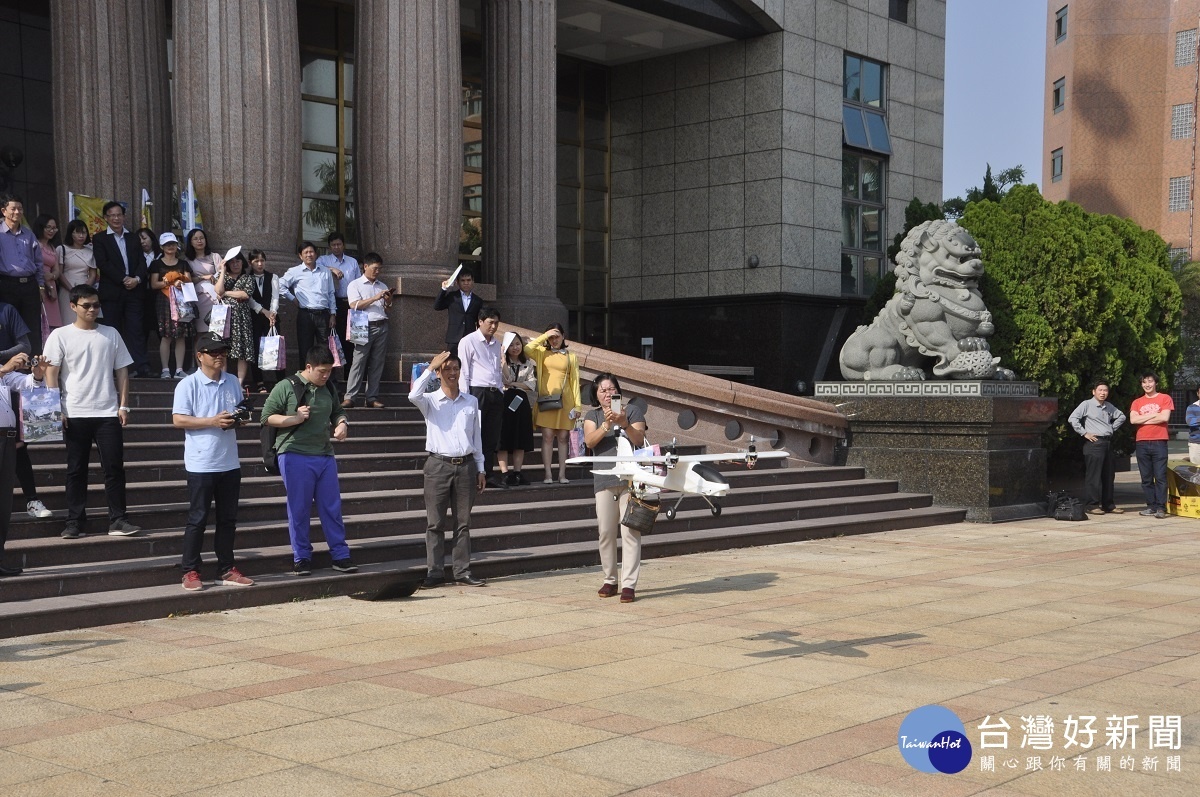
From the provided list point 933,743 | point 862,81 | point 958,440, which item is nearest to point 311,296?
point 958,440

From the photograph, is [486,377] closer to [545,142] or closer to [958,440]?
[958,440]

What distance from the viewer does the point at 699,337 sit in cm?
2580

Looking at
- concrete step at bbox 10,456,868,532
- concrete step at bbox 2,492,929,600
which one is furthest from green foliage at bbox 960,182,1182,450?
concrete step at bbox 10,456,868,532

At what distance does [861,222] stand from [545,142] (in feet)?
29.4

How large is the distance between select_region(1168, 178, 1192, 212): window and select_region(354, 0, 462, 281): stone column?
167 feet

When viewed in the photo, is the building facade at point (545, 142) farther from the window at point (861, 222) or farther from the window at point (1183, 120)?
the window at point (1183, 120)

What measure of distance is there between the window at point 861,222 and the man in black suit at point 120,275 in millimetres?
15450

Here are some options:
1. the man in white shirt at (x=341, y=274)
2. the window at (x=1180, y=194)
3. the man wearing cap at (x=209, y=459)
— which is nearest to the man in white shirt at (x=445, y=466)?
the man wearing cap at (x=209, y=459)

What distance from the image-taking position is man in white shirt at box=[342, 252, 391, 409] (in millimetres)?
15047

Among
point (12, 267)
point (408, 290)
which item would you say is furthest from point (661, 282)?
point (12, 267)

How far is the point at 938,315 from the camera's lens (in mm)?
17281

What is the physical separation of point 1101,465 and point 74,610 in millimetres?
13973

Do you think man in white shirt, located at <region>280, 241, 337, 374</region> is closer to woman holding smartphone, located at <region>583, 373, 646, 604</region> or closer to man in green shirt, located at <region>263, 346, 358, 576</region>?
man in green shirt, located at <region>263, 346, 358, 576</region>

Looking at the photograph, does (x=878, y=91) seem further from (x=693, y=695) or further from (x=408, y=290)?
(x=693, y=695)
